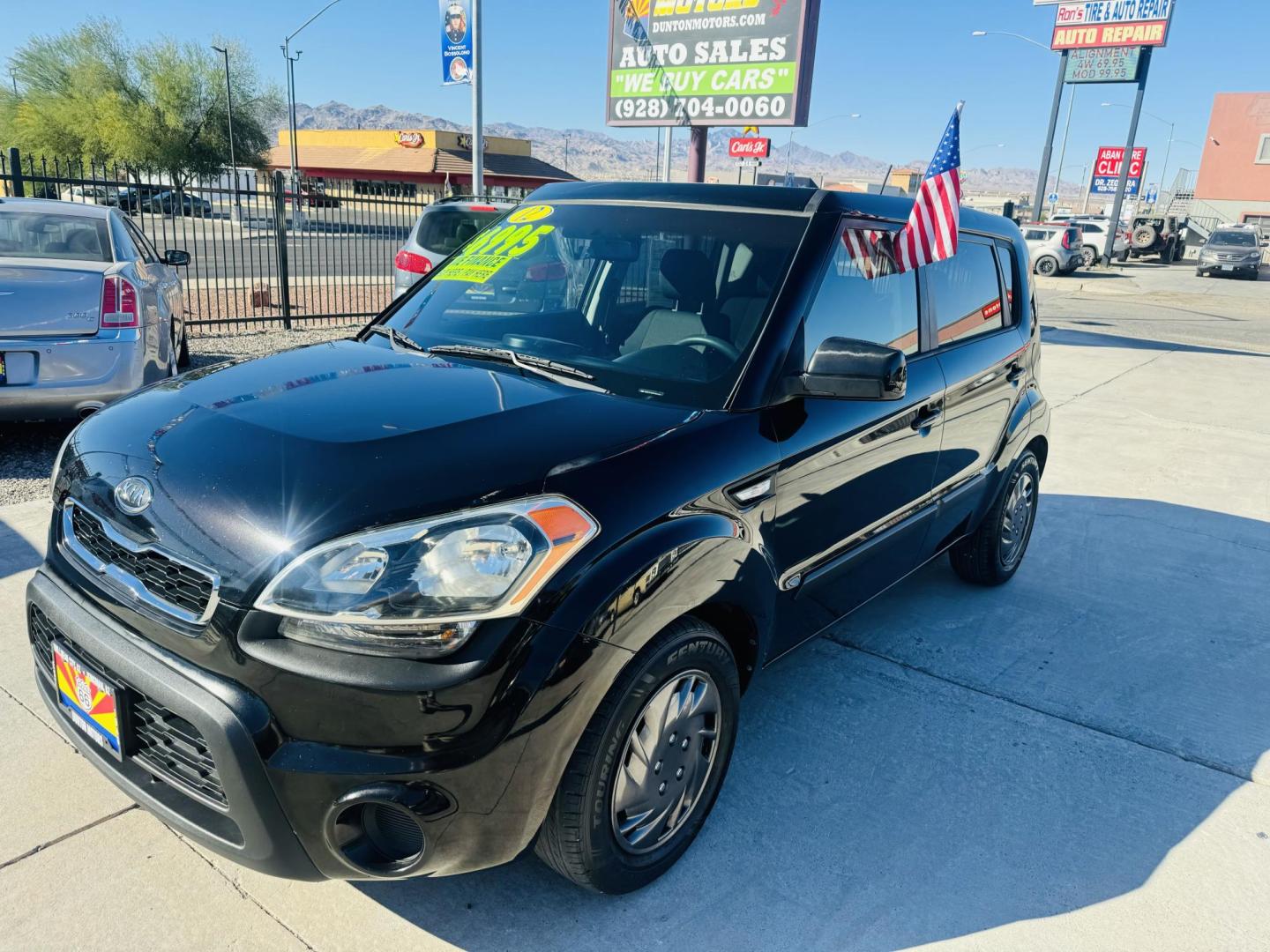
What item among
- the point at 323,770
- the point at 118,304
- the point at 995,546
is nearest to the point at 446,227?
the point at 118,304

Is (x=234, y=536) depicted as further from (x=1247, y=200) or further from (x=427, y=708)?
(x=1247, y=200)

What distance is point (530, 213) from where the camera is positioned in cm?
359

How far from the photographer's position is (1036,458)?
4809 mm

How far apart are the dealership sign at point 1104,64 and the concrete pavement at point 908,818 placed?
39722mm

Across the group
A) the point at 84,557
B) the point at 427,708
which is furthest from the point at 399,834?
the point at 84,557

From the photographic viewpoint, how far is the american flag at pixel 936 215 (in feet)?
10.6

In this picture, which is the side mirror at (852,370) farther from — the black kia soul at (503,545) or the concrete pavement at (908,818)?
the concrete pavement at (908,818)

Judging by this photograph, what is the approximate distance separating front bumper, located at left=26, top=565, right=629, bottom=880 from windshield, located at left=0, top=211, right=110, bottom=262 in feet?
15.9

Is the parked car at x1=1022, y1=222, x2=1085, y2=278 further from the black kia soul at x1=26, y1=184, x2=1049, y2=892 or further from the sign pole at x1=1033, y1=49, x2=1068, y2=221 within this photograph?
the black kia soul at x1=26, y1=184, x2=1049, y2=892

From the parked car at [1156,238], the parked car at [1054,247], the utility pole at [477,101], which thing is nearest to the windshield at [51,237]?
the utility pole at [477,101]

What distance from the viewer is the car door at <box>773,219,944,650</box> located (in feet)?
8.96

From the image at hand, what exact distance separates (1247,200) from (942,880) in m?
76.9

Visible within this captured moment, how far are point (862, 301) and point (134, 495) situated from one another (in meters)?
2.25

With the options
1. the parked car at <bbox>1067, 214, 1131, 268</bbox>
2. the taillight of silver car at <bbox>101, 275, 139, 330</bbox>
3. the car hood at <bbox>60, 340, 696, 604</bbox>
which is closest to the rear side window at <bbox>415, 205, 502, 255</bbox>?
the taillight of silver car at <bbox>101, 275, 139, 330</bbox>
